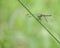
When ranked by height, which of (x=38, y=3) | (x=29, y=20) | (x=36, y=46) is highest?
(x=38, y=3)

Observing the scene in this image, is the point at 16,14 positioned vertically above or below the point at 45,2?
below

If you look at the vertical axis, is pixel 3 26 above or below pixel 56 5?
below

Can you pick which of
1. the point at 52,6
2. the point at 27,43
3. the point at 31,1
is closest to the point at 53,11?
the point at 52,6

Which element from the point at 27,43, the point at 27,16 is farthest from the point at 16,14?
the point at 27,43

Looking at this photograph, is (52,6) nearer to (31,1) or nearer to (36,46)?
(31,1)

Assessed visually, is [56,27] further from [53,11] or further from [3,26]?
[3,26]
